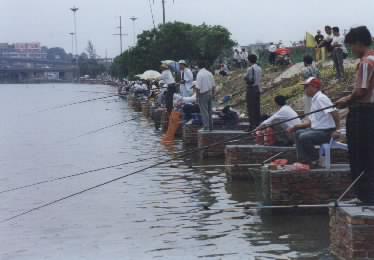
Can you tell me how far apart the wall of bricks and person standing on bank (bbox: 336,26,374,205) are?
212 centimetres

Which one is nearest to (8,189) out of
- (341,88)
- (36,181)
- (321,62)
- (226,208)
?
(36,181)

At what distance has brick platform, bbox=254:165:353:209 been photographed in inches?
403

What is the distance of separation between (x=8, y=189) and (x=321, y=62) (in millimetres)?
18591

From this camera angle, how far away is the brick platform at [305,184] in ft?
33.6

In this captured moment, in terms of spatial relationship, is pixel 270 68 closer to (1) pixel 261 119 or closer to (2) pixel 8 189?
(1) pixel 261 119

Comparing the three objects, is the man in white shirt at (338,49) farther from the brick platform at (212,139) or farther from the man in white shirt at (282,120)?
the man in white shirt at (282,120)

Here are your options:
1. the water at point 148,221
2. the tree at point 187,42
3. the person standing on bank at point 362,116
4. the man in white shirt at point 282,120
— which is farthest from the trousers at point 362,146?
the tree at point 187,42

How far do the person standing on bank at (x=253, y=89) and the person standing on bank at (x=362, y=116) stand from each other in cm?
828

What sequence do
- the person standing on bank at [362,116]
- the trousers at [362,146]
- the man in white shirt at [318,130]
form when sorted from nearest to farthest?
the person standing on bank at [362,116]
the trousers at [362,146]
the man in white shirt at [318,130]

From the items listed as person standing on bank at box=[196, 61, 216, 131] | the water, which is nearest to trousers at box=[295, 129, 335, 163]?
the water

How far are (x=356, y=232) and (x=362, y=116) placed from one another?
1112mm

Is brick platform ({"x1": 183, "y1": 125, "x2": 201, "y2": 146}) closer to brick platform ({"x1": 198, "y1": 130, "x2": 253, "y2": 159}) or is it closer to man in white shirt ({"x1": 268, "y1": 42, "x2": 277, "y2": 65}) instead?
brick platform ({"x1": 198, "y1": 130, "x2": 253, "y2": 159})

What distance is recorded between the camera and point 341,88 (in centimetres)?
2217

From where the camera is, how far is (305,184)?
10.3 metres
